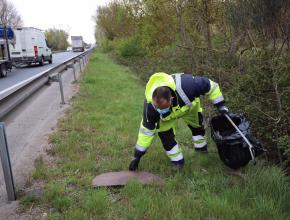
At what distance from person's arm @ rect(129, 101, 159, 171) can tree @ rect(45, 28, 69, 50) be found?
335ft

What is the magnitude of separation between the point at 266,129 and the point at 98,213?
2566 mm

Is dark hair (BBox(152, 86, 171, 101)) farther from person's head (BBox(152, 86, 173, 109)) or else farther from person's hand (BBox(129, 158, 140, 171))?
person's hand (BBox(129, 158, 140, 171))

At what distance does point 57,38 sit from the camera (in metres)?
109

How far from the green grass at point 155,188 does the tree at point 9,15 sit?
72554mm

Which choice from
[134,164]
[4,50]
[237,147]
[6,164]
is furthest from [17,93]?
[4,50]

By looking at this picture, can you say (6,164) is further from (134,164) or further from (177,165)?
(177,165)

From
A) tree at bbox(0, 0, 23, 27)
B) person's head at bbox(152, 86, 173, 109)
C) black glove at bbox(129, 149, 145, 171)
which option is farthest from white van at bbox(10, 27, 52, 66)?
tree at bbox(0, 0, 23, 27)

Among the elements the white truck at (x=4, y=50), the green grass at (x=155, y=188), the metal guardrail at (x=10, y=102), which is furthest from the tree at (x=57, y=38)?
the green grass at (x=155, y=188)

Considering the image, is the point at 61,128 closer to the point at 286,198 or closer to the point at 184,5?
the point at 286,198

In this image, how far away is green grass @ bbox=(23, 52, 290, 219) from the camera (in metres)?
3.47

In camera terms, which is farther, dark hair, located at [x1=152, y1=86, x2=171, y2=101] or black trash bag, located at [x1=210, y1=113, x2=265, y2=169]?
black trash bag, located at [x1=210, y1=113, x2=265, y2=169]

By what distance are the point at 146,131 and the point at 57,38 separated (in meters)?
110

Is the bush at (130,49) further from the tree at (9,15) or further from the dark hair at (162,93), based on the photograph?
the tree at (9,15)

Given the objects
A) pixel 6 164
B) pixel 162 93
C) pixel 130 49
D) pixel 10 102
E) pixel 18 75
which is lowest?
pixel 18 75
